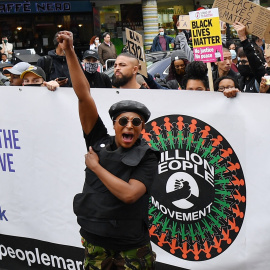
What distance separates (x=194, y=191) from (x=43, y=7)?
23958 mm

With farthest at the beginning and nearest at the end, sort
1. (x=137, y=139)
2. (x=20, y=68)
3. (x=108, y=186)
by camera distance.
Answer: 1. (x=20, y=68)
2. (x=137, y=139)
3. (x=108, y=186)

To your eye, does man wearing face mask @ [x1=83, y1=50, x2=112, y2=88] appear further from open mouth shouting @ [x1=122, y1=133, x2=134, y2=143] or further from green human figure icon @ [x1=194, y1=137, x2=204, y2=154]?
open mouth shouting @ [x1=122, y1=133, x2=134, y2=143]

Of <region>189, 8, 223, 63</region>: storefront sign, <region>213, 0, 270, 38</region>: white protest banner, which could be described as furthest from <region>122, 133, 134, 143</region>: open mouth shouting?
<region>189, 8, 223, 63</region>: storefront sign

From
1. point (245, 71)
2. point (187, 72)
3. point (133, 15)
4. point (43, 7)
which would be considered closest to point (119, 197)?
point (187, 72)

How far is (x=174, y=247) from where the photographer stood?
13.7ft

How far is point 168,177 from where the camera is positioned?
13.6 feet

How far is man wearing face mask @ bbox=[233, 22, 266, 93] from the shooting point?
16.6 feet

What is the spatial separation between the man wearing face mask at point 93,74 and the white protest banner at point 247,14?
1610 mm

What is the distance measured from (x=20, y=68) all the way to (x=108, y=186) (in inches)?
126

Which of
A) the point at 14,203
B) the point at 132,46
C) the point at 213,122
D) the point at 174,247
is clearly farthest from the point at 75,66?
the point at 132,46

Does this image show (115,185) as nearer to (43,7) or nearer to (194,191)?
(194,191)

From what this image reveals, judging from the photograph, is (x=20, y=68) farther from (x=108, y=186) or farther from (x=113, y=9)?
(x=113, y=9)

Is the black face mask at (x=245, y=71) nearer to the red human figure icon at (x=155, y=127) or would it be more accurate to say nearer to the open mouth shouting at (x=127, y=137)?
the red human figure icon at (x=155, y=127)

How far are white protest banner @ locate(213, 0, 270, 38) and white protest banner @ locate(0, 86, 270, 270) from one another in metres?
1.13
